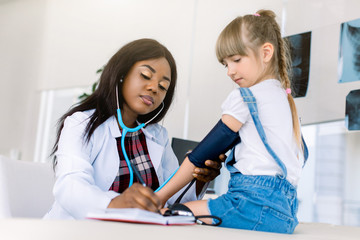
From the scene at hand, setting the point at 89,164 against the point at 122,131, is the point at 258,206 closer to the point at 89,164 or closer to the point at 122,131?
the point at 89,164

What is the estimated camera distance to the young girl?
1.09 m

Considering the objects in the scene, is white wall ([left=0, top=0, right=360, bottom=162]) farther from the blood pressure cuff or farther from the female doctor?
the blood pressure cuff

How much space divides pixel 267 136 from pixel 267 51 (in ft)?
1.08

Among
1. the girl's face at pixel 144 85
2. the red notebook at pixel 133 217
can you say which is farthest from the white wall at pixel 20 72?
the red notebook at pixel 133 217

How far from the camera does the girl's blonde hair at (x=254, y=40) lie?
1332mm

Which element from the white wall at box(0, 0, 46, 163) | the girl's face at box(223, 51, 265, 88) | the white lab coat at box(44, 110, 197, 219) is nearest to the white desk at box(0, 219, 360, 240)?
the white lab coat at box(44, 110, 197, 219)

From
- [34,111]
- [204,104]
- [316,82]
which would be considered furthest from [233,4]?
[34,111]

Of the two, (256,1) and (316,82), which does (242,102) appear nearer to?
(316,82)

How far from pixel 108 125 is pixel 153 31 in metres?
3.37

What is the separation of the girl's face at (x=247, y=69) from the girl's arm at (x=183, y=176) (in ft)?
0.72

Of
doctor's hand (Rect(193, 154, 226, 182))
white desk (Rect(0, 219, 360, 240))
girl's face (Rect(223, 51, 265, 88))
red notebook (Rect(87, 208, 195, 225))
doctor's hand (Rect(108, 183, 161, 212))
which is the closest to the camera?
white desk (Rect(0, 219, 360, 240))

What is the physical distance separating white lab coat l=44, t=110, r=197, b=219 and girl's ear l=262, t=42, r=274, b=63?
53 cm

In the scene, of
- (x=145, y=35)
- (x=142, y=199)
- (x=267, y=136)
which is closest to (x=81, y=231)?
(x=142, y=199)

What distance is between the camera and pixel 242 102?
1.17 m
